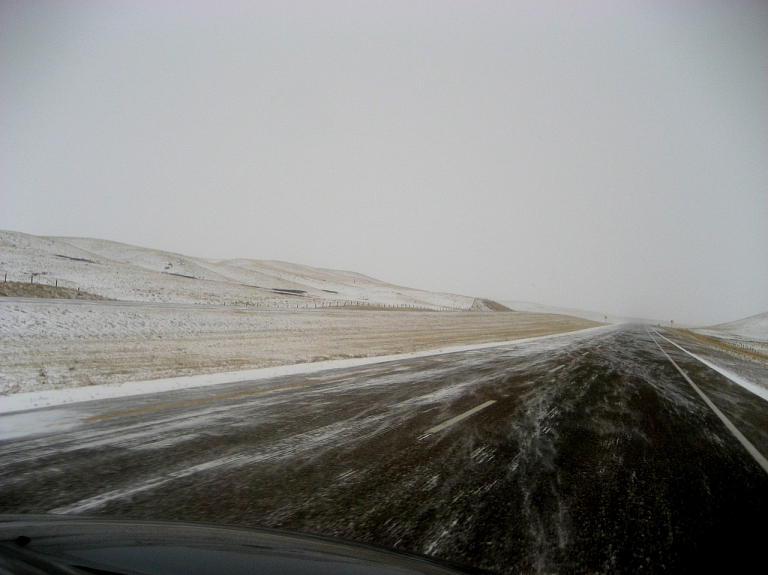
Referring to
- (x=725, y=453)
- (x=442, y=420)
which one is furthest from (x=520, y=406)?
(x=725, y=453)

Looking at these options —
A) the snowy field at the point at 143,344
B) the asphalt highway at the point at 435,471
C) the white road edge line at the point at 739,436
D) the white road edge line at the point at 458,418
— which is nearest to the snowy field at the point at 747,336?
the white road edge line at the point at 739,436

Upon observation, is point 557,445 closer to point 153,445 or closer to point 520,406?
point 520,406

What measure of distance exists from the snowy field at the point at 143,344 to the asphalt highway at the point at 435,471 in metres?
4.78

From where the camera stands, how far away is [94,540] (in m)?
1.64

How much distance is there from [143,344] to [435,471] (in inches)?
642

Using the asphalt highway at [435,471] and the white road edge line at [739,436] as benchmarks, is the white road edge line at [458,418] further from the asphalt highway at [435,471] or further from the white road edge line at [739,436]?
the white road edge line at [739,436]

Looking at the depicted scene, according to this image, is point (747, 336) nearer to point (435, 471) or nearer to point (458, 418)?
point (458, 418)

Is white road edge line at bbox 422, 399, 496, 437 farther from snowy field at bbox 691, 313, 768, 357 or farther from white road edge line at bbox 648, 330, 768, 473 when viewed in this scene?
snowy field at bbox 691, 313, 768, 357

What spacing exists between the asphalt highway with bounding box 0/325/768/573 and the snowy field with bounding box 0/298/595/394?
4.78m

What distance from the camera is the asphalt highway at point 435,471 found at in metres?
2.92

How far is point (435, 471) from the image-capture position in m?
4.10

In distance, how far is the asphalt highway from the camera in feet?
9.59

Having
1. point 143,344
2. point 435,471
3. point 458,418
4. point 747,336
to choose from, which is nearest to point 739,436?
point 458,418

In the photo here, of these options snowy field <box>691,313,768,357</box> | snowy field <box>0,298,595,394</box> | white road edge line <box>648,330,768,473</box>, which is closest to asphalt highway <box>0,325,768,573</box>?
white road edge line <box>648,330,768,473</box>
